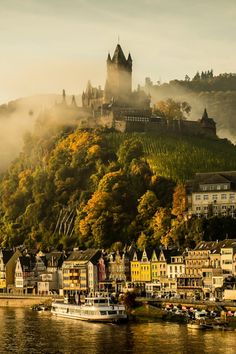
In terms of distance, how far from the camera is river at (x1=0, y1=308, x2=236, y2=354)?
85062 mm

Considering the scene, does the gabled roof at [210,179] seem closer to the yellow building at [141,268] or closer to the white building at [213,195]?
the white building at [213,195]

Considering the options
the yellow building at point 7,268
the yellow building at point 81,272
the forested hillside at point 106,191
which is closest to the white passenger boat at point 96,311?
the yellow building at point 81,272

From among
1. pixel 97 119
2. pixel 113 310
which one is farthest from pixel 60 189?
pixel 113 310

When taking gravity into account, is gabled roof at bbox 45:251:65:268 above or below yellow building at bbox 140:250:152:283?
above

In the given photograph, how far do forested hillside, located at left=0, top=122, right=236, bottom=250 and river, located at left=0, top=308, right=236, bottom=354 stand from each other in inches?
1440

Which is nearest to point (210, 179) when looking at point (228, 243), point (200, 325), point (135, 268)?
point (135, 268)

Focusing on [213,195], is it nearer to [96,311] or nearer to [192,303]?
[192,303]

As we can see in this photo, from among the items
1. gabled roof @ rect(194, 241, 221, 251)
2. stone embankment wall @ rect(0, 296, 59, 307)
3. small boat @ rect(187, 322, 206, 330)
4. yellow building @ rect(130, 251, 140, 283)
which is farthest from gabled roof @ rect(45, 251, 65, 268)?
small boat @ rect(187, 322, 206, 330)

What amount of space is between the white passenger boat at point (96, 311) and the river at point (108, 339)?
202 centimetres

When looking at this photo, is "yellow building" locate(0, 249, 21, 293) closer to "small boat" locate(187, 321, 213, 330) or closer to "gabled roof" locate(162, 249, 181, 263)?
"gabled roof" locate(162, 249, 181, 263)

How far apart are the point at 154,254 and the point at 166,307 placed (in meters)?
21.7

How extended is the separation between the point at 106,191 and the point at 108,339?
70.8 metres

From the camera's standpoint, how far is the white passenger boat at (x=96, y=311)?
108125 millimetres

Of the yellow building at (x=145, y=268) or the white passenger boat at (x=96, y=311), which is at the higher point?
the yellow building at (x=145, y=268)
